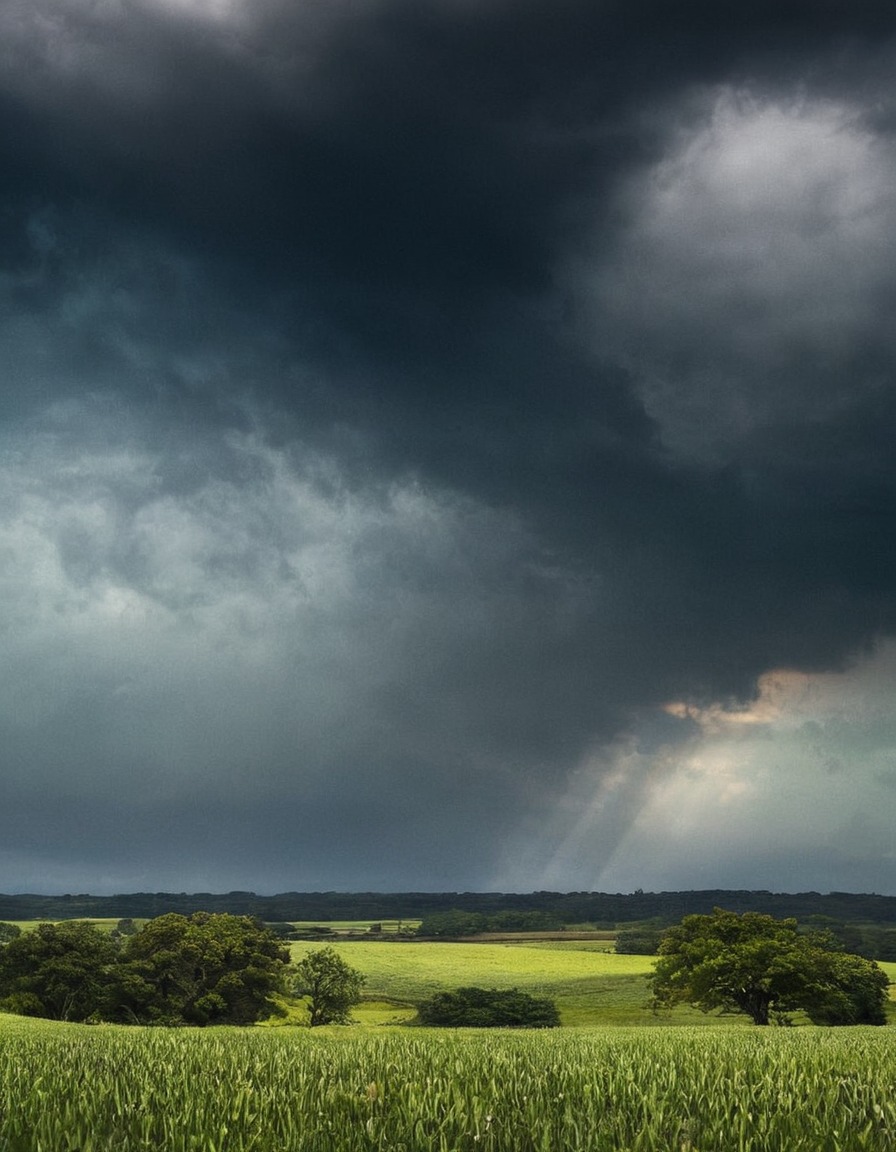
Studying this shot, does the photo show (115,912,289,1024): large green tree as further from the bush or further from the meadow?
the meadow

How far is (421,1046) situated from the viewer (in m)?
11.0

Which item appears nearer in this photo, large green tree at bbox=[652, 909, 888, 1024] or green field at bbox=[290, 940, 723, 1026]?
large green tree at bbox=[652, 909, 888, 1024]

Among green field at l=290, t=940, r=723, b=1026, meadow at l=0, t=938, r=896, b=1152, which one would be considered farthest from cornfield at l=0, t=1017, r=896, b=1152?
green field at l=290, t=940, r=723, b=1026

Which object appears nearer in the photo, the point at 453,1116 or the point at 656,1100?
the point at 453,1116

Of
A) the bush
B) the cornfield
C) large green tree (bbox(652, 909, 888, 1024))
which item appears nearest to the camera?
the cornfield

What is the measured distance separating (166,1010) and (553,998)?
65.1 m

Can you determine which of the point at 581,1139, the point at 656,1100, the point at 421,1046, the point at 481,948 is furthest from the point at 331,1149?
the point at 481,948

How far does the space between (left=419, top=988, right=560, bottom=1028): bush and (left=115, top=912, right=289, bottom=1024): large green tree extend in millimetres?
27531

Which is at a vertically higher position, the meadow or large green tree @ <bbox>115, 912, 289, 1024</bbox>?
the meadow

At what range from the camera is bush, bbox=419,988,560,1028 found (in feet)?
375

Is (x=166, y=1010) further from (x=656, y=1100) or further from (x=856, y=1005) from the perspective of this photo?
(x=656, y=1100)

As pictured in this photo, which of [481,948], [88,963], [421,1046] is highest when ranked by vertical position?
[421,1046]

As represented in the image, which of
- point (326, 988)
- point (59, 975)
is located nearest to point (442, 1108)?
point (59, 975)

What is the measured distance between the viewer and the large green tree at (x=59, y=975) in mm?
95938
